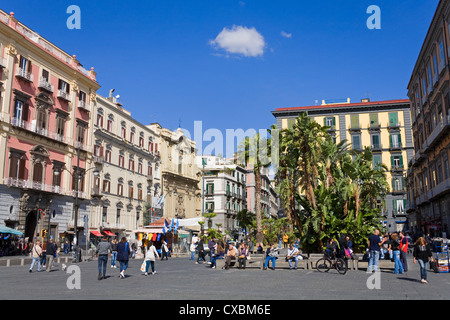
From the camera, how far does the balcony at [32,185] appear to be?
32.0 meters

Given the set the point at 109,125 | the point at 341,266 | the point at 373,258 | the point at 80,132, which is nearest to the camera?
the point at 373,258

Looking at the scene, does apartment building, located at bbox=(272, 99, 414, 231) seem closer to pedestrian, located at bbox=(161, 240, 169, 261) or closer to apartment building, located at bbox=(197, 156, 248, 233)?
apartment building, located at bbox=(197, 156, 248, 233)

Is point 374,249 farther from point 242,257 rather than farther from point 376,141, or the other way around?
point 376,141

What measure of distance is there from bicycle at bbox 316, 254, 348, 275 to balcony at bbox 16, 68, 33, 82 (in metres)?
27.9

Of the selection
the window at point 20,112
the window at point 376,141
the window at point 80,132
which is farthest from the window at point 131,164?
the window at point 376,141

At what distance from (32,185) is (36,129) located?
4.78 m

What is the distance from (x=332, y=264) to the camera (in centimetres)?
1736

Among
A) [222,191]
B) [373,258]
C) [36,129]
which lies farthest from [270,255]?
[222,191]

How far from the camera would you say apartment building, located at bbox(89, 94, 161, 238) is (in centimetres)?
4494

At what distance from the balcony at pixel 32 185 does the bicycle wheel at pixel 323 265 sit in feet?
81.3

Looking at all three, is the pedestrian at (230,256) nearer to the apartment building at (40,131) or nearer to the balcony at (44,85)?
the apartment building at (40,131)

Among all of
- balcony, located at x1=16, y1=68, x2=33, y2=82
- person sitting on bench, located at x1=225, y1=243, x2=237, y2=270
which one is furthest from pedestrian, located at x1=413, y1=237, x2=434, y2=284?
balcony, located at x1=16, y1=68, x2=33, y2=82

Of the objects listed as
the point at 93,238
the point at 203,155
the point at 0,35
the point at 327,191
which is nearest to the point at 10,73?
the point at 0,35
